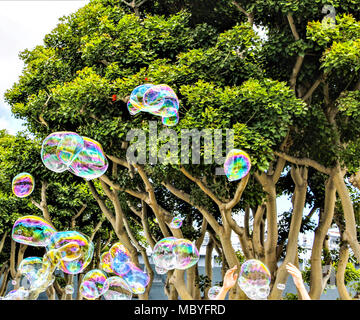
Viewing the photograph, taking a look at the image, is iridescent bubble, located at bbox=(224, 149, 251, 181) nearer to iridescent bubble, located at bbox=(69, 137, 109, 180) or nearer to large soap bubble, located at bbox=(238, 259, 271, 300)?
large soap bubble, located at bbox=(238, 259, 271, 300)

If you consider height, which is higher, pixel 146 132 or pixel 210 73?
pixel 210 73

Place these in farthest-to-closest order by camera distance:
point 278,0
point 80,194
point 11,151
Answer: point 80,194 < point 11,151 < point 278,0

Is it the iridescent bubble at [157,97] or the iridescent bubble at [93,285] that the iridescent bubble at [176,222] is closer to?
the iridescent bubble at [93,285]

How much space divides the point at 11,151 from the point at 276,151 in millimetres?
7685

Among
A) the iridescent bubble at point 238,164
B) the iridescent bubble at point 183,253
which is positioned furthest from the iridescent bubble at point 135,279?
the iridescent bubble at point 238,164

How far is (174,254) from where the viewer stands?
822 centimetres

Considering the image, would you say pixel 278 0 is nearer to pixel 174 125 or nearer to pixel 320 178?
pixel 174 125

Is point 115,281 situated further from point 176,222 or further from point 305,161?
point 305,161

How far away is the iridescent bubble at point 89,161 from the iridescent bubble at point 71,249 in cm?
117

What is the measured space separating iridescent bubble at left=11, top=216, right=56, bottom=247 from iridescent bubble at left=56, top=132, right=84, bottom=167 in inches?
60.3

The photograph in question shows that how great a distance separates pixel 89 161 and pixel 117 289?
8.17ft

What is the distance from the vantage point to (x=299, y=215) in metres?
10.6

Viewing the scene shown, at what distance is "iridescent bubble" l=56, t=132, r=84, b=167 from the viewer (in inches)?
300

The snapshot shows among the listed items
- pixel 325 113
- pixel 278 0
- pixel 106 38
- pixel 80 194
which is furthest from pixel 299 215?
pixel 80 194
